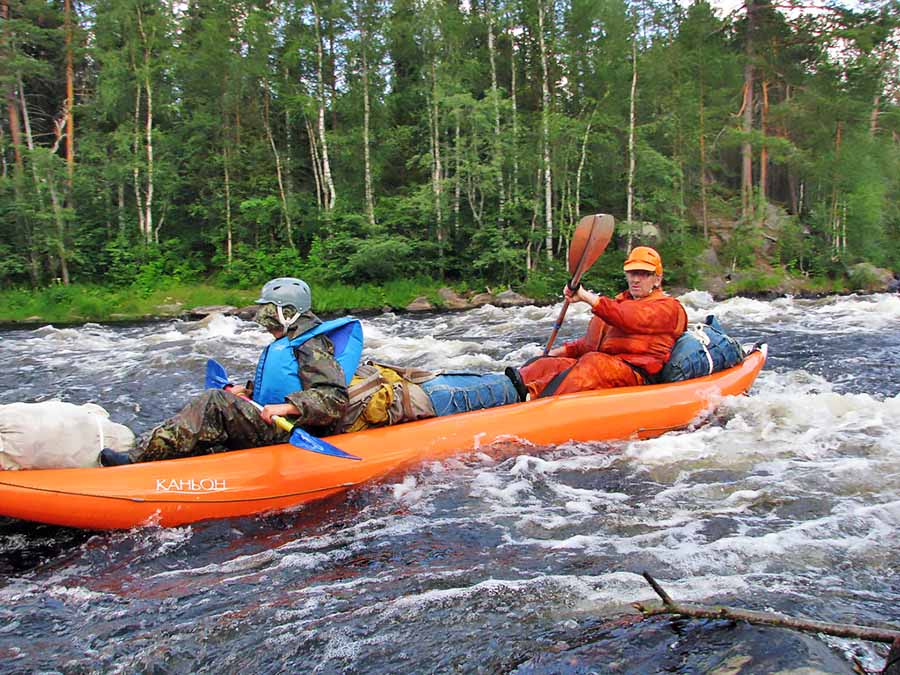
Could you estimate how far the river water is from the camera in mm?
2332

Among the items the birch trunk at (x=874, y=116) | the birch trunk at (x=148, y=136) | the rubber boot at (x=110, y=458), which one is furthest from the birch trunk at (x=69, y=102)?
the birch trunk at (x=874, y=116)

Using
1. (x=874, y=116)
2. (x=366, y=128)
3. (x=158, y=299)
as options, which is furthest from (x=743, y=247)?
(x=158, y=299)

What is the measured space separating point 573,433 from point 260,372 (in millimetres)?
2100

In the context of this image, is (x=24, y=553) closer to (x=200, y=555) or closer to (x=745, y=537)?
(x=200, y=555)

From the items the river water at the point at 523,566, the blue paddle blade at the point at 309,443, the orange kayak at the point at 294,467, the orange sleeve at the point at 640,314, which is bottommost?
the river water at the point at 523,566

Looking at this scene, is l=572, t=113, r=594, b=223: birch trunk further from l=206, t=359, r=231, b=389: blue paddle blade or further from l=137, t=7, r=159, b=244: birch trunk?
l=206, t=359, r=231, b=389: blue paddle blade

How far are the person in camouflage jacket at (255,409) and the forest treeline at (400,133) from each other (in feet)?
41.3

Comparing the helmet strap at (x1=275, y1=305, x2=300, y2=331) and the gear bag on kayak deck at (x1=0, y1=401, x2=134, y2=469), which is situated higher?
the helmet strap at (x1=275, y1=305, x2=300, y2=331)

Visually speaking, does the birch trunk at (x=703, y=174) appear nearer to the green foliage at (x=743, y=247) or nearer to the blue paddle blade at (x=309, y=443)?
the green foliage at (x=743, y=247)

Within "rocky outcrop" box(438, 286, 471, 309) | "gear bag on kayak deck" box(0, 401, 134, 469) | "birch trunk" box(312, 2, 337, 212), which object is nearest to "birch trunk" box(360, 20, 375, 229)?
"birch trunk" box(312, 2, 337, 212)

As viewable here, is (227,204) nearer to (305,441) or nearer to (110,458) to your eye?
(110,458)

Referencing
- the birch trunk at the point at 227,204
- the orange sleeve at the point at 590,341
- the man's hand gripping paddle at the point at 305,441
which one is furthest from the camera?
the birch trunk at the point at 227,204

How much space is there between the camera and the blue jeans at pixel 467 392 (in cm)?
443

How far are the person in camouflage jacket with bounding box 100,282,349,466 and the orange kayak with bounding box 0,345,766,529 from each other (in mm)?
147
